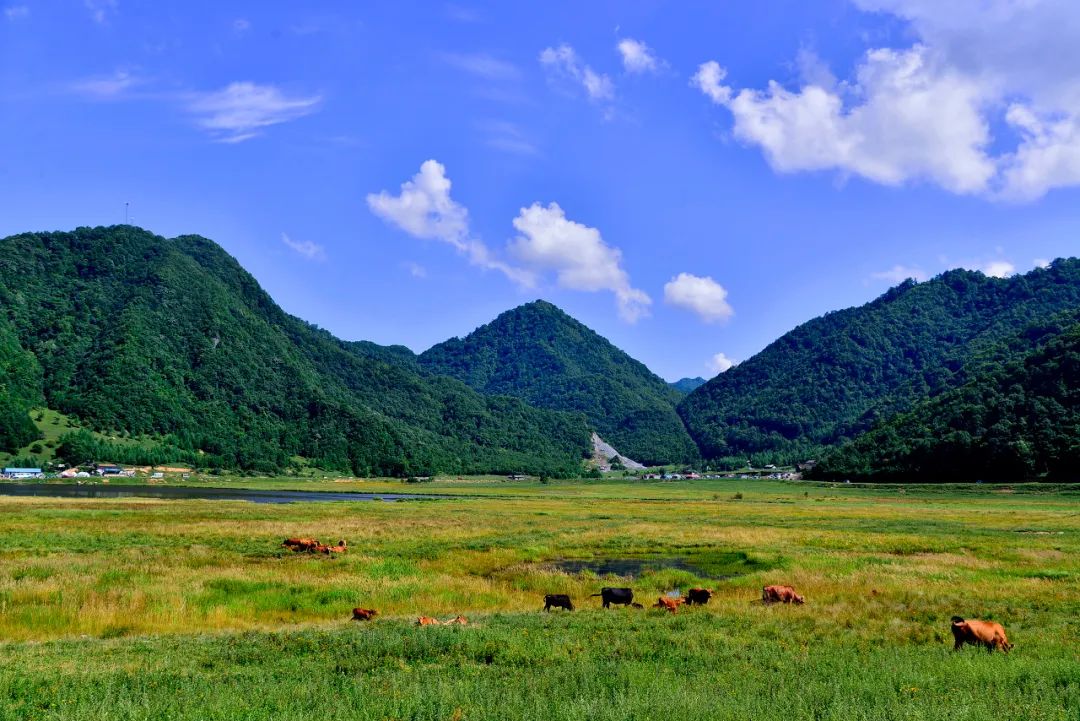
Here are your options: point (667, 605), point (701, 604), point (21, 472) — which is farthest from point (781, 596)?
point (21, 472)

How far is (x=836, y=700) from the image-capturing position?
10523 mm

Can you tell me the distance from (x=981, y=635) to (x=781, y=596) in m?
7.49

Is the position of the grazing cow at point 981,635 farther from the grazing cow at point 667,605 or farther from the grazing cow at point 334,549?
the grazing cow at point 334,549

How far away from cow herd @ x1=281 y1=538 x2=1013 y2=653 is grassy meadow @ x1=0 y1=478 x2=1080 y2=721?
1.59ft

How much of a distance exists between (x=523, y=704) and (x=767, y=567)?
24832mm

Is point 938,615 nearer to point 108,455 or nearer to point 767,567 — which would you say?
point 767,567

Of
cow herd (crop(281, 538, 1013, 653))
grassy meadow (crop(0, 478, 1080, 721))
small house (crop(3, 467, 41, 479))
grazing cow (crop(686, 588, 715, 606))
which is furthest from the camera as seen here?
small house (crop(3, 467, 41, 479))

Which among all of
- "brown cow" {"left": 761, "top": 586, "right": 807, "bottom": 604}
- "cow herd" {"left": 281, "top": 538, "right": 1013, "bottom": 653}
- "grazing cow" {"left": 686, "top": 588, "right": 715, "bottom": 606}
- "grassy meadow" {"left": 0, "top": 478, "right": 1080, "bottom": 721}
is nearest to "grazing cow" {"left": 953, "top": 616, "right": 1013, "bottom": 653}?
"cow herd" {"left": 281, "top": 538, "right": 1013, "bottom": 653}

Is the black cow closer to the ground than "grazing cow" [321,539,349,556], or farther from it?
farther from it

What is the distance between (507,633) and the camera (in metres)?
16.3

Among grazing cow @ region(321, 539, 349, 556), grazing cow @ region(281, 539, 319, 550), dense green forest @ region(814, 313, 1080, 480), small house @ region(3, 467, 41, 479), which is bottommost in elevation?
small house @ region(3, 467, 41, 479)

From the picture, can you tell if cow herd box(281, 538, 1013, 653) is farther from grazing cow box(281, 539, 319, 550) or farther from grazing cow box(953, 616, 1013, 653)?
grazing cow box(281, 539, 319, 550)

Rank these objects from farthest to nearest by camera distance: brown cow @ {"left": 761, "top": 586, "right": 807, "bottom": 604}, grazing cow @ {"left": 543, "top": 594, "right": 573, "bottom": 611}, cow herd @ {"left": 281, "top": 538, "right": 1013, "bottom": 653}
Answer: brown cow @ {"left": 761, "top": 586, "right": 807, "bottom": 604}, grazing cow @ {"left": 543, "top": 594, "right": 573, "bottom": 611}, cow herd @ {"left": 281, "top": 538, "right": 1013, "bottom": 653}

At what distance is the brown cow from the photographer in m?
22.2
